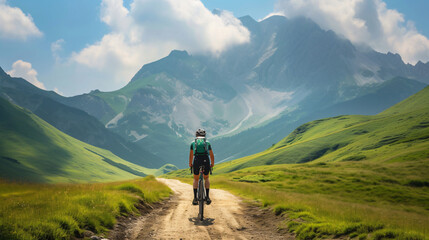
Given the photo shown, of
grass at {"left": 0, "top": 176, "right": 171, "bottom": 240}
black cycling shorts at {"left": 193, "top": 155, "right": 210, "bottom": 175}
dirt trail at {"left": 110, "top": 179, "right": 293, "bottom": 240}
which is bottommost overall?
dirt trail at {"left": 110, "top": 179, "right": 293, "bottom": 240}

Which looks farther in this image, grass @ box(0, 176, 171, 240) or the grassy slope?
the grassy slope

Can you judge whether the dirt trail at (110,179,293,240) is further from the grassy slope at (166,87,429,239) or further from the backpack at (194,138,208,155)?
the backpack at (194,138,208,155)

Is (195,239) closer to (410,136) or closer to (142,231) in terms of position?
(142,231)

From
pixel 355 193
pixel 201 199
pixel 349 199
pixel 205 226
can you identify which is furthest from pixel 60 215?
pixel 355 193

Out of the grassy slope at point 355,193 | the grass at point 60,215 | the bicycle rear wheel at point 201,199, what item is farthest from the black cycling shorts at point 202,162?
the grassy slope at point 355,193

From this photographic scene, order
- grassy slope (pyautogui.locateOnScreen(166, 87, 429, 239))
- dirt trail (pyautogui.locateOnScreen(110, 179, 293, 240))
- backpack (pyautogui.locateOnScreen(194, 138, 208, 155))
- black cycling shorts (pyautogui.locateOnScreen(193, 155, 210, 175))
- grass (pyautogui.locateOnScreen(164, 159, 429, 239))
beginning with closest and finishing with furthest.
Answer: grass (pyautogui.locateOnScreen(164, 159, 429, 239)), grassy slope (pyautogui.locateOnScreen(166, 87, 429, 239)), dirt trail (pyautogui.locateOnScreen(110, 179, 293, 240)), backpack (pyautogui.locateOnScreen(194, 138, 208, 155)), black cycling shorts (pyautogui.locateOnScreen(193, 155, 210, 175))

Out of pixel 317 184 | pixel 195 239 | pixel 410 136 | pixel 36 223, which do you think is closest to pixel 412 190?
pixel 317 184

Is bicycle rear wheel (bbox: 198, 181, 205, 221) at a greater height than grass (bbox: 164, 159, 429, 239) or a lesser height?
greater

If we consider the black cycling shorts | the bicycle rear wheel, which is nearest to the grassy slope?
the bicycle rear wheel

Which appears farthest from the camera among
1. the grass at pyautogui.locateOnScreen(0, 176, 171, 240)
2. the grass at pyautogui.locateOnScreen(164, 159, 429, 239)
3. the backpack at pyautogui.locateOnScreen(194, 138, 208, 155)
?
the backpack at pyautogui.locateOnScreen(194, 138, 208, 155)

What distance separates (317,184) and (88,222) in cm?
6643

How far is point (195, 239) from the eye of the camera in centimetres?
1112

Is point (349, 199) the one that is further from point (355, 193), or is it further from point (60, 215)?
point (60, 215)

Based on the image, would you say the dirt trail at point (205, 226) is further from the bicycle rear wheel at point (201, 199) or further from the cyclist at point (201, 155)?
the cyclist at point (201, 155)
